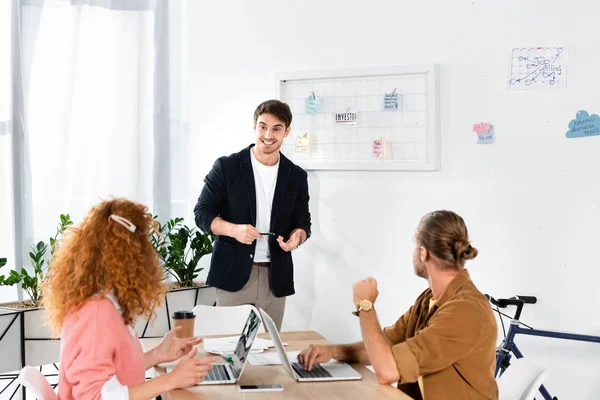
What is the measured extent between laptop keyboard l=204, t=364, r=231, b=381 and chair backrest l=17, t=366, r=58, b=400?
415 mm

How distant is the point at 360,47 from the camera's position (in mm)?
3736

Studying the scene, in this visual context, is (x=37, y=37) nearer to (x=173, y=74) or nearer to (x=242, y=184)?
(x=173, y=74)

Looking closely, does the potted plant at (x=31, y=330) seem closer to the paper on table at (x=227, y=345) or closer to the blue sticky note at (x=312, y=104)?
the paper on table at (x=227, y=345)

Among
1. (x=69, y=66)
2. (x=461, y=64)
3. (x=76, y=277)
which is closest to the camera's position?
(x=76, y=277)

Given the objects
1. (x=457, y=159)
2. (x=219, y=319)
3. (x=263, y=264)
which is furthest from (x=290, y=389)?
(x=457, y=159)

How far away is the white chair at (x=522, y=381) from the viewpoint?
6.51 feet

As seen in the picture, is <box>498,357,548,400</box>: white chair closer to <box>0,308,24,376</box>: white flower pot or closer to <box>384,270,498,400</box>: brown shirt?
<box>384,270,498,400</box>: brown shirt

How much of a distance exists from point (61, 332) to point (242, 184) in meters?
1.54

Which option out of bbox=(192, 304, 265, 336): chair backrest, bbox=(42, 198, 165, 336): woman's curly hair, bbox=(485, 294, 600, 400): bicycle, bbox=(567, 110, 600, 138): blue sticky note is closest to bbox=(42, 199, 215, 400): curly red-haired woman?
bbox=(42, 198, 165, 336): woman's curly hair

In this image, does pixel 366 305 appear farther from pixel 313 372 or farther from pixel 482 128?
pixel 482 128

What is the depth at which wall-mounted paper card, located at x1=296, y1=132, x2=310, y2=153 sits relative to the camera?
12.6ft

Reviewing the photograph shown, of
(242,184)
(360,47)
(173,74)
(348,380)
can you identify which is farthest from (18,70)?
(348,380)

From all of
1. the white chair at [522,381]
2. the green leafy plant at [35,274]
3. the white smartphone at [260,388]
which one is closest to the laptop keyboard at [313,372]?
the white smartphone at [260,388]

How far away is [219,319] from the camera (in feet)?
9.64
